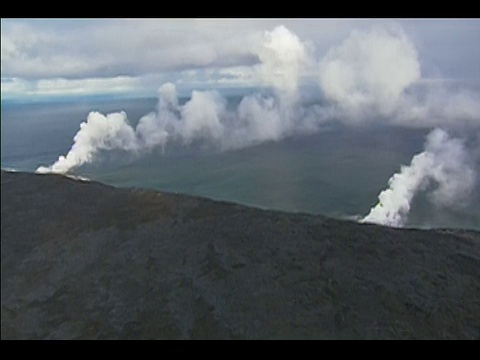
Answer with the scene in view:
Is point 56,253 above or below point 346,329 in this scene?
above

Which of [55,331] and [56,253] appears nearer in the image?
[55,331]

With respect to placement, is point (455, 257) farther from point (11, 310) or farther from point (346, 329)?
point (11, 310)
